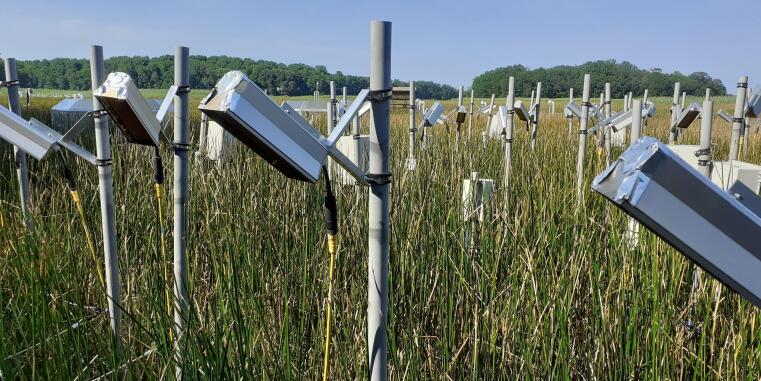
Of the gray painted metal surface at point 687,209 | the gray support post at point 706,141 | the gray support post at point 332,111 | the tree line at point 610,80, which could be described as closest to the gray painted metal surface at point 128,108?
the gray painted metal surface at point 687,209

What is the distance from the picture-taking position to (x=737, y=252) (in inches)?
15.0

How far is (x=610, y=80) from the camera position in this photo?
94.5ft

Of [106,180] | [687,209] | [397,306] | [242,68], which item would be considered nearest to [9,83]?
[106,180]

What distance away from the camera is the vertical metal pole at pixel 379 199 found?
0.65 m

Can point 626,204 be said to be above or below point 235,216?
above

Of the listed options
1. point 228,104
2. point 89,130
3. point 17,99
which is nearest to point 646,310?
point 228,104

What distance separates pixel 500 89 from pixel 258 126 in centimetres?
4307

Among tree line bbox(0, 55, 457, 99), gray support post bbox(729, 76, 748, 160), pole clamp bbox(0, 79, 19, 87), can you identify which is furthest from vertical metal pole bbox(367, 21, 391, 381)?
tree line bbox(0, 55, 457, 99)

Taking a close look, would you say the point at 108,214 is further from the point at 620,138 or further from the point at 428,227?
the point at 620,138

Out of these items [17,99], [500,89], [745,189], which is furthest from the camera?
[500,89]

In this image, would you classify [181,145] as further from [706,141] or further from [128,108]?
[706,141]

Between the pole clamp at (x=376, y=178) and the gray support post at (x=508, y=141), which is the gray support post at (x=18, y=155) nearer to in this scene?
the pole clamp at (x=376, y=178)

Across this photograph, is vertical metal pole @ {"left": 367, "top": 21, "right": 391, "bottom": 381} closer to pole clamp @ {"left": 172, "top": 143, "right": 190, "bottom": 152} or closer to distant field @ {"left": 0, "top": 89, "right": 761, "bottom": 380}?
distant field @ {"left": 0, "top": 89, "right": 761, "bottom": 380}

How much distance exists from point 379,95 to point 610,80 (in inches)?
1217
